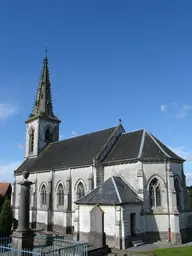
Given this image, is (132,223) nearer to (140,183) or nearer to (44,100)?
(140,183)

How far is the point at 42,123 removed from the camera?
1457 inches

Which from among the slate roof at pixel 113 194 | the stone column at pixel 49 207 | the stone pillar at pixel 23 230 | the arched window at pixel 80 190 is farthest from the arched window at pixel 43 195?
the stone pillar at pixel 23 230

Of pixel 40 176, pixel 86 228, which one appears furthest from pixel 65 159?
pixel 86 228

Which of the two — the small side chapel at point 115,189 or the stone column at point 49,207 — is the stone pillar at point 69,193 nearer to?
the small side chapel at point 115,189

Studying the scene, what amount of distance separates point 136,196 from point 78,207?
16.1 feet

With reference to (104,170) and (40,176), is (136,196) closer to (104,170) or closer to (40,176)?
(104,170)

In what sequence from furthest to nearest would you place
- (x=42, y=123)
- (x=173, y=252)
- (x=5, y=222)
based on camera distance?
(x=42, y=123)
(x=5, y=222)
(x=173, y=252)

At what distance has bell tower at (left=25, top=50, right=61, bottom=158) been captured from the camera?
36719 mm

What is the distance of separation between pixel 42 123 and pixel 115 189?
19.3 m

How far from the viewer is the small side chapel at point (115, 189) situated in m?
19.9

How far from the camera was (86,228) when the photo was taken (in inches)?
829

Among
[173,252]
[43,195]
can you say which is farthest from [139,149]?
[43,195]

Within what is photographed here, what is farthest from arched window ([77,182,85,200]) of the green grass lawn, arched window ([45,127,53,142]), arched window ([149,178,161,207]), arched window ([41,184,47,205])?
arched window ([45,127,53,142])

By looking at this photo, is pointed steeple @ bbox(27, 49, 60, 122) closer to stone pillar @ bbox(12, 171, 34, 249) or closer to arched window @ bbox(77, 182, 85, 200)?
arched window @ bbox(77, 182, 85, 200)
